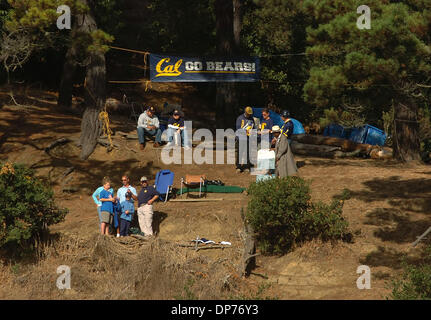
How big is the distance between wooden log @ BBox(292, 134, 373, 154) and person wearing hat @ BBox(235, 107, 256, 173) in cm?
509

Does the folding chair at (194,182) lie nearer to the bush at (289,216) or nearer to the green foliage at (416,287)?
the bush at (289,216)

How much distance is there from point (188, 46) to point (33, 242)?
20.2 metres

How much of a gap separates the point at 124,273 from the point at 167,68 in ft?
30.5

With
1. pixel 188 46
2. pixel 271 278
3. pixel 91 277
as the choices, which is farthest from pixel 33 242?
pixel 188 46

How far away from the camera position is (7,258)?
1459 centimetres

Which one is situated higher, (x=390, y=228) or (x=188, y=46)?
(x=188, y=46)

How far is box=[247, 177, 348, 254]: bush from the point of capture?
47.8 ft

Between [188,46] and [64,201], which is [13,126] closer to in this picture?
[64,201]

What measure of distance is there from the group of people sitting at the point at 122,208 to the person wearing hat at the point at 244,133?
4.08m

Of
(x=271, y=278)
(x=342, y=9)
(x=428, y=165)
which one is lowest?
(x=271, y=278)

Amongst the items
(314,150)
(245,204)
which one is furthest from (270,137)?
(314,150)

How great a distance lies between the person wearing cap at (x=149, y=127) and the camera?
20750 millimetres

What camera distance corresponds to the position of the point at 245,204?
1684 cm

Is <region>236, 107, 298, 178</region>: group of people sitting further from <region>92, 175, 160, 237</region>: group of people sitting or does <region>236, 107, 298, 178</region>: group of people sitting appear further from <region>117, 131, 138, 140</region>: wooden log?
<region>117, 131, 138, 140</region>: wooden log
